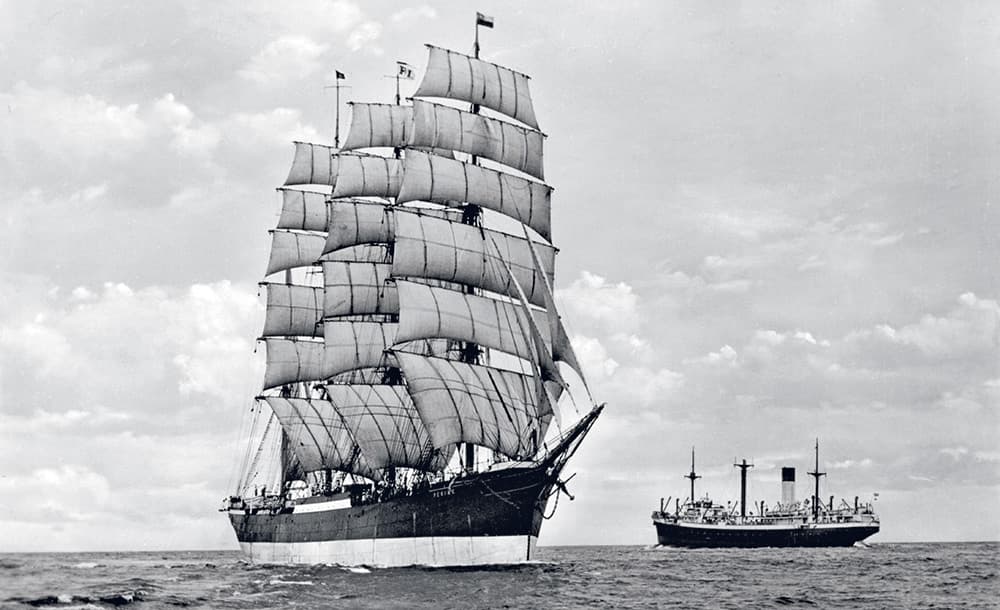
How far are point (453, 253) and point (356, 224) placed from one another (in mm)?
14974

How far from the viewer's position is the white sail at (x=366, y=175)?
3457 inches

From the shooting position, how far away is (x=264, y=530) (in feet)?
293

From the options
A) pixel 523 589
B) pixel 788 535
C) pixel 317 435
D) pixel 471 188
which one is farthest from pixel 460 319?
pixel 788 535

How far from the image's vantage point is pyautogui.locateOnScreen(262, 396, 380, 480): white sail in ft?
276

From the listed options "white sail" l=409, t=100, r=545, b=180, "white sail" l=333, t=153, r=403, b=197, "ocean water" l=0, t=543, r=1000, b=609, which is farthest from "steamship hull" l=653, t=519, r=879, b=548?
"white sail" l=409, t=100, r=545, b=180

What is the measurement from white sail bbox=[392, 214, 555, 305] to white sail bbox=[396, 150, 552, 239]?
5.86 ft

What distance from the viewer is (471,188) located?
76.1 meters

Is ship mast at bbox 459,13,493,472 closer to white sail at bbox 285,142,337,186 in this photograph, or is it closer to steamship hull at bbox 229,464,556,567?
steamship hull at bbox 229,464,556,567

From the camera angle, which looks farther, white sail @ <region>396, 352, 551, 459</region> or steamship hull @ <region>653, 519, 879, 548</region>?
steamship hull @ <region>653, 519, 879, 548</region>

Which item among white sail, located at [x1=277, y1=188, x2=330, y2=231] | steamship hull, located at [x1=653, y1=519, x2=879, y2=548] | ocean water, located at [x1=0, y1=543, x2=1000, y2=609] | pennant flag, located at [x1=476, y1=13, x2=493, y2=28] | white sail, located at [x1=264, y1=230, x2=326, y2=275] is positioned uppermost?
pennant flag, located at [x1=476, y1=13, x2=493, y2=28]

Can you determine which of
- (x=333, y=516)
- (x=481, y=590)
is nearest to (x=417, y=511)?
(x=333, y=516)

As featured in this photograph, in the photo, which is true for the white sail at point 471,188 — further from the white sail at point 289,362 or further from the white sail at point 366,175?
the white sail at point 289,362

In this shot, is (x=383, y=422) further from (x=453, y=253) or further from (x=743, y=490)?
(x=743, y=490)

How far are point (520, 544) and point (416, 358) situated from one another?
13.3 meters
